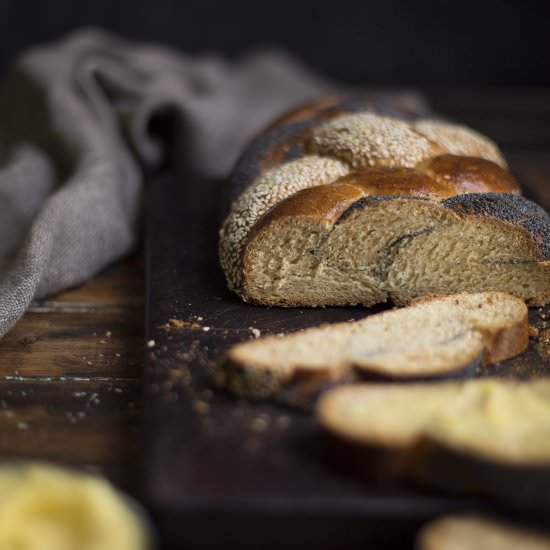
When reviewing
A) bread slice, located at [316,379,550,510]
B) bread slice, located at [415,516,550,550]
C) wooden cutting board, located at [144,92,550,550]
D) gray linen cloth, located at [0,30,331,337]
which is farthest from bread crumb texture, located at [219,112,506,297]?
bread slice, located at [415,516,550,550]

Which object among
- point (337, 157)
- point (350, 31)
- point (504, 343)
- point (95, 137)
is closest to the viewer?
point (504, 343)

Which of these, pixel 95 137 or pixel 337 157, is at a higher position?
pixel 337 157

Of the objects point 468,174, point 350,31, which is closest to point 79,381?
point 468,174

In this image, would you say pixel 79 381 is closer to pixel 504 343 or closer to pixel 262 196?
pixel 262 196

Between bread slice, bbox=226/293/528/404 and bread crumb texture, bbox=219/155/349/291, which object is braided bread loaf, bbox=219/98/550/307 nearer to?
bread crumb texture, bbox=219/155/349/291

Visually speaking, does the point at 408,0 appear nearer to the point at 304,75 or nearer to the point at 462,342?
the point at 304,75

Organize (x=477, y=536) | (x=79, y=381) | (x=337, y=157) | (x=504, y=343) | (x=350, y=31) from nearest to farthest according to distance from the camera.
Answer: (x=477, y=536) → (x=504, y=343) → (x=79, y=381) → (x=337, y=157) → (x=350, y=31)

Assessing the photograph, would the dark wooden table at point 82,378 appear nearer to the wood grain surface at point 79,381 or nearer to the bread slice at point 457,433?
the wood grain surface at point 79,381
